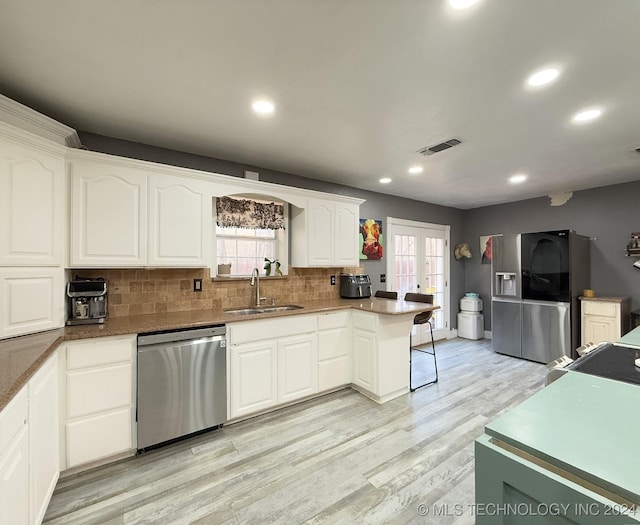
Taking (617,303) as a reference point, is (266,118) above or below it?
above

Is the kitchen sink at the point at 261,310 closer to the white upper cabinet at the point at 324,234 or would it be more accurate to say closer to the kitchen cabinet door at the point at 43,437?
the white upper cabinet at the point at 324,234

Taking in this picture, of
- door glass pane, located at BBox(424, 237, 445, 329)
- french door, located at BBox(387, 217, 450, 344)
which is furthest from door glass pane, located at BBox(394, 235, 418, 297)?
door glass pane, located at BBox(424, 237, 445, 329)

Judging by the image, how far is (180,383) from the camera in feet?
7.22

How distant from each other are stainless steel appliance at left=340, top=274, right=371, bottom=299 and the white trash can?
2.60m

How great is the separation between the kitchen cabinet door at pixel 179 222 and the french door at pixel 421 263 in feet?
9.31

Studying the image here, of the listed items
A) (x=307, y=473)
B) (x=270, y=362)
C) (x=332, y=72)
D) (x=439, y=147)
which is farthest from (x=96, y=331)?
(x=439, y=147)

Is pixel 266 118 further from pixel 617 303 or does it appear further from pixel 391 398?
pixel 617 303

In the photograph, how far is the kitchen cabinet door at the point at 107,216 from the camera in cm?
213

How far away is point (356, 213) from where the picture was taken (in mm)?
3709

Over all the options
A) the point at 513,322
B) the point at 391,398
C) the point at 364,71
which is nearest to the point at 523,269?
the point at 513,322

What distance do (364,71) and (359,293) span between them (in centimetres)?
251

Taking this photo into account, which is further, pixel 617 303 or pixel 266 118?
pixel 617 303

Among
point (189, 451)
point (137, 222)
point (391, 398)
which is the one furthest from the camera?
point (391, 398)

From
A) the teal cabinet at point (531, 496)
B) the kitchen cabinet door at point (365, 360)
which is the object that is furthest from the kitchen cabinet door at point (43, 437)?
the kitchen cabinet door at point (365, 360)
